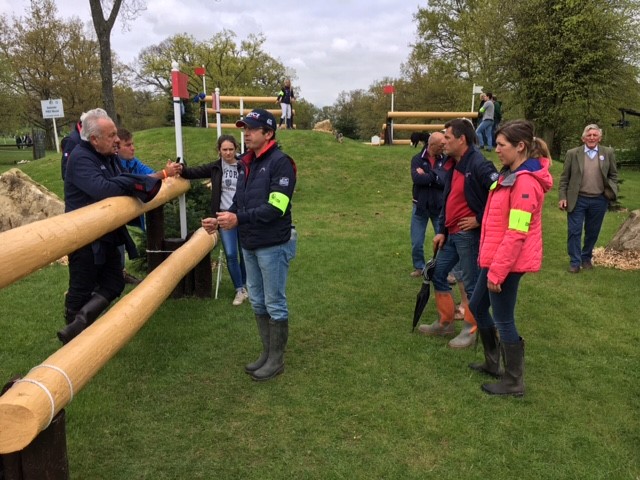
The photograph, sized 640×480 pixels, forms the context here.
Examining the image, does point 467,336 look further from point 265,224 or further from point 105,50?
point 105,50

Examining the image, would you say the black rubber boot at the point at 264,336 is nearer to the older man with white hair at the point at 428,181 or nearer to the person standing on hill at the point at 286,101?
the older man with white hair at the point at 428,181

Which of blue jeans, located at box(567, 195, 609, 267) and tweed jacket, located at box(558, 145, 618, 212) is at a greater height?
tweed jacket, located at box(558, 145, 618, 212)

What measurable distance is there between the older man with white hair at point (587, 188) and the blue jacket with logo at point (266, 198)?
195 inches

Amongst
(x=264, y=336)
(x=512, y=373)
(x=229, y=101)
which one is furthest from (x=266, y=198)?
(x=229, y=101)

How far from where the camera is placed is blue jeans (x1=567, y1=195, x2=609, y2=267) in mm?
6965

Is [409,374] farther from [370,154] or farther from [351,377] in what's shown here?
[370,154]

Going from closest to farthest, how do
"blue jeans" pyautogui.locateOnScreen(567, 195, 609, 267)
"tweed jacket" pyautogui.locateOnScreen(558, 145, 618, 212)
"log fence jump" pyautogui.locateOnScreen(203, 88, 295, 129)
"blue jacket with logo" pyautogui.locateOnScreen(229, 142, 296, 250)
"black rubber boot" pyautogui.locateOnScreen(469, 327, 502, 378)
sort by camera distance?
"blue jacket with logo" pyautogui.locateOnScreen(229, 142, 296, 250), "black rubber boot" pyautogui.locateOnScreen(469, 327, 502, 378), "tweed jacket" pyautogui.locateOnScreen(558, 145, 618, 212), "blue jeans" pyautogui.locateOnScreen(567, 195, 609, 267), "log fence jump" pyautogui.locateOnScreen(203, 88, 295, 129)

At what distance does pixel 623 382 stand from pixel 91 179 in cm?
427

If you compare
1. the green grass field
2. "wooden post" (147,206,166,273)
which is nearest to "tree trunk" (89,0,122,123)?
the green grass field

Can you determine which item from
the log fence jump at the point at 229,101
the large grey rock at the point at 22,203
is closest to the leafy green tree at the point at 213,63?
the log fence jump at the point at 229,101

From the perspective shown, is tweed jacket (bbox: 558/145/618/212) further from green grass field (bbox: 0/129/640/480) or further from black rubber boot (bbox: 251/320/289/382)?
black rubber boot (bbox: 251/320/289/382)

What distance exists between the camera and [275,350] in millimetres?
3984

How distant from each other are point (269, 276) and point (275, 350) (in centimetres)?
64

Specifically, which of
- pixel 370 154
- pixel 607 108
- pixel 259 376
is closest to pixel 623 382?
pixel 259 376
